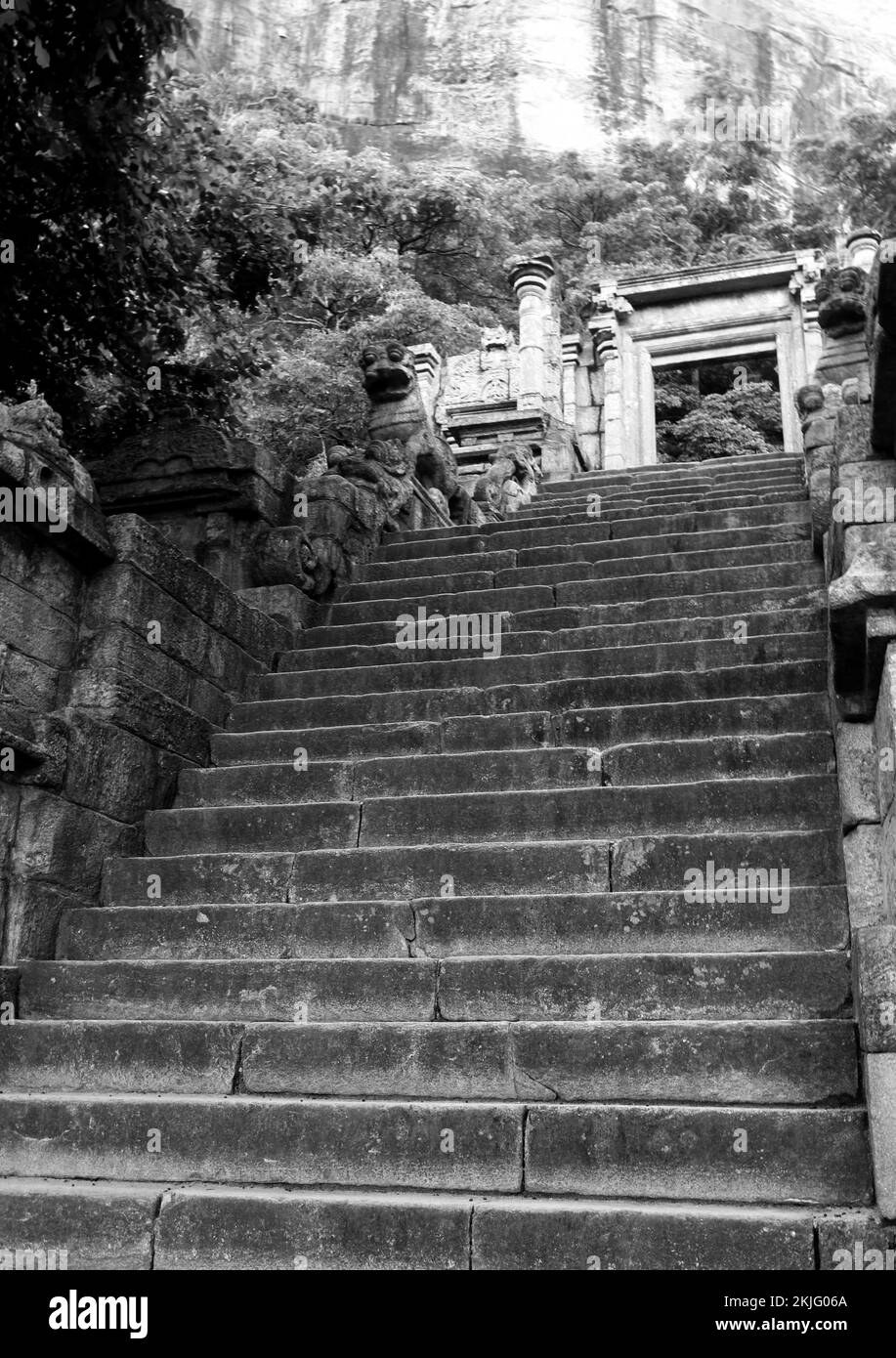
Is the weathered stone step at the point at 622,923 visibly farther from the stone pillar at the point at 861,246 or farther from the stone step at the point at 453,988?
the stone pillar at the point at 861,246

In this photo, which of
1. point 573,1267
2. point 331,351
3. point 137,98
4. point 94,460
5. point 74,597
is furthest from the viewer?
point 331,351

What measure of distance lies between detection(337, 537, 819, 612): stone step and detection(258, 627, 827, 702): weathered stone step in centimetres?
111

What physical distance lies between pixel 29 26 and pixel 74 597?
3220 millimetres

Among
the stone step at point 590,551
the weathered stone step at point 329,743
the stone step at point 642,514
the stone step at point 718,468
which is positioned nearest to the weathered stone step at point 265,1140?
the weathered stone step at point 329,743

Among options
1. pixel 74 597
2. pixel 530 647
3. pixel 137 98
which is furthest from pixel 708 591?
pixel 137 98

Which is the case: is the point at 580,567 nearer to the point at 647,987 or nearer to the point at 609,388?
the point at 647,987

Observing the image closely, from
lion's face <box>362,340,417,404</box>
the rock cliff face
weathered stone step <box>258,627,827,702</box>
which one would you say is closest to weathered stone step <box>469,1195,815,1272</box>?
weathered stone step <box>258,627,827,702</box>

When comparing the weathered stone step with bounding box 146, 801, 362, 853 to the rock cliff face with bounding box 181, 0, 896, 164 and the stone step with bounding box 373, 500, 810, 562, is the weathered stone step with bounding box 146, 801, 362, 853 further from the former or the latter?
the rock cliff face with bounding box 181, 0, 896, 164

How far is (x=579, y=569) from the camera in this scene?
7867 mm

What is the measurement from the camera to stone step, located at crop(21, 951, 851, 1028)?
3787 mm

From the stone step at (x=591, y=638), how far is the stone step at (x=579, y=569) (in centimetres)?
76

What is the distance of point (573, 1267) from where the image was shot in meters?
3.04

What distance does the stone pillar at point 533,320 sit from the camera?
1908cm
